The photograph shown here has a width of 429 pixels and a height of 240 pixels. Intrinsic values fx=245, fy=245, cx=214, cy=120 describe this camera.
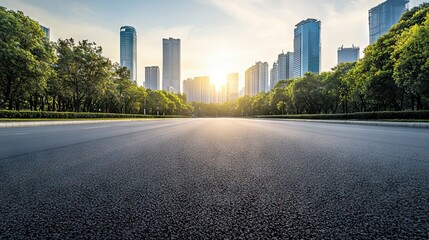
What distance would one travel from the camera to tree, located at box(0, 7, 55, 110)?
2291cm

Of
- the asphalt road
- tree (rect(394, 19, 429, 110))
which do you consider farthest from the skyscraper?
the asphalt road

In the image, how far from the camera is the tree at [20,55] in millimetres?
22906

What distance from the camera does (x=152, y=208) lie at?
160 centimetres

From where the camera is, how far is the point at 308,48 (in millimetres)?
183000

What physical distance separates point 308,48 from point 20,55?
619 feet

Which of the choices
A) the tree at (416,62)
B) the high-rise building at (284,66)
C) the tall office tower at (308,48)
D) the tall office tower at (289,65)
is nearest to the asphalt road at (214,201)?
the tree at (416,62)

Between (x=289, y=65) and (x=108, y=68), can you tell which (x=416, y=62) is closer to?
(x=108, y=68)

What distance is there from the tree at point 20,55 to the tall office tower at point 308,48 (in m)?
170

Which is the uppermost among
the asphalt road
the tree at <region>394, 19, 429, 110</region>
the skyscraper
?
the skyscraper

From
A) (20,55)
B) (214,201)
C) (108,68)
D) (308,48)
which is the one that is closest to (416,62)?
(214,201)

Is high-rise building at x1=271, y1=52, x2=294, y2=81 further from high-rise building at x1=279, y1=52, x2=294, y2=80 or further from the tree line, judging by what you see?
the tree line

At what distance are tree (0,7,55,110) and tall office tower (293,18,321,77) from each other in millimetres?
169739

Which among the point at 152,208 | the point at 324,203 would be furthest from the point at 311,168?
the point at 152,208

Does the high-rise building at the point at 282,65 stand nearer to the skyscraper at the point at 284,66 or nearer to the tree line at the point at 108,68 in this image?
the skyscraper at the point at 284,66
